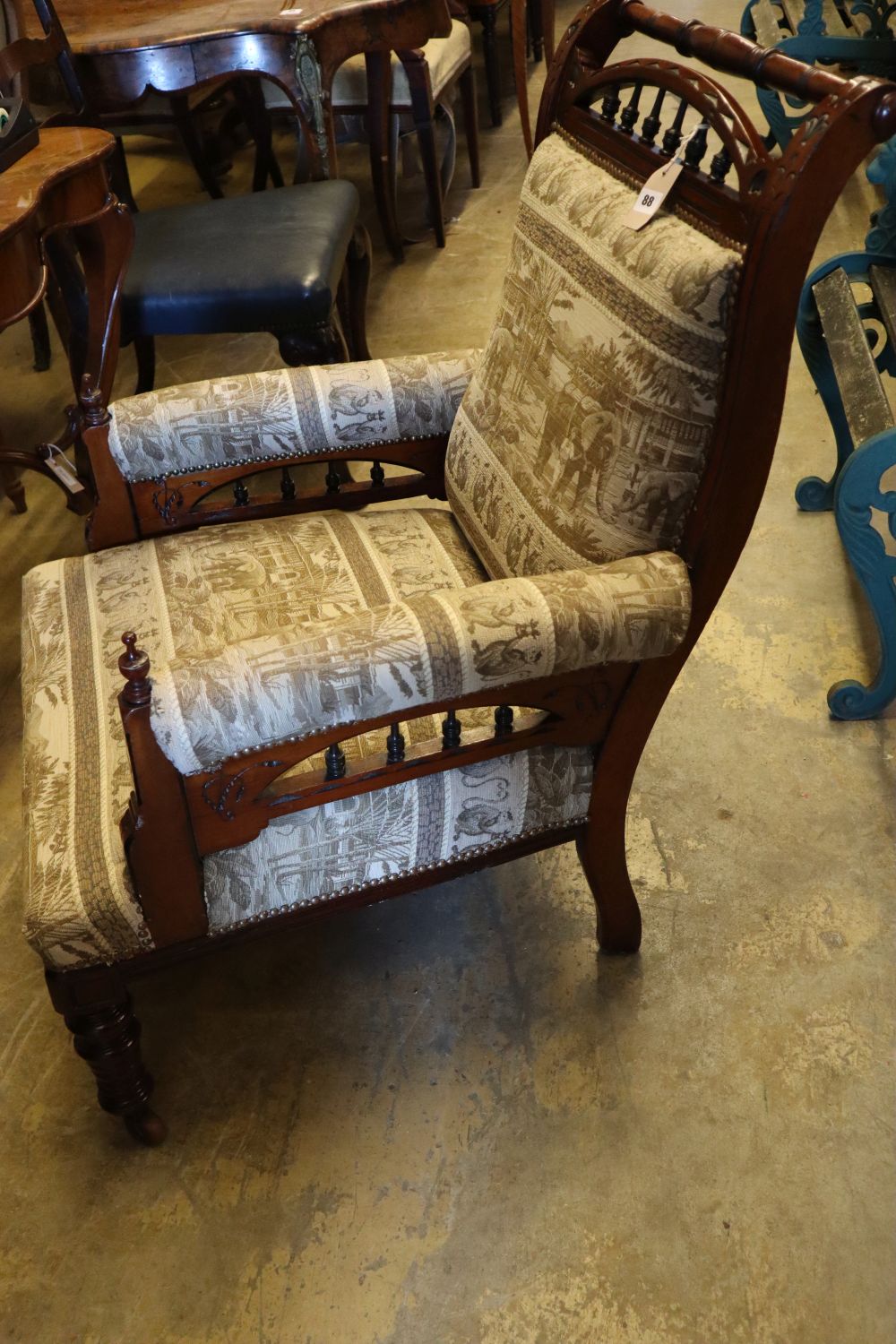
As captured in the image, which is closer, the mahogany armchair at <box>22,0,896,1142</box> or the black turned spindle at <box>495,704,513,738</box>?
the mahogany armchair at <box>22,0,896,1142</box>

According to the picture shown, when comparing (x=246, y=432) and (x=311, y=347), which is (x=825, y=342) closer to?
(x=311, y=347)

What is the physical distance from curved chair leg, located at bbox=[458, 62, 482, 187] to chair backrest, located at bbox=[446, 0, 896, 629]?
103 inches

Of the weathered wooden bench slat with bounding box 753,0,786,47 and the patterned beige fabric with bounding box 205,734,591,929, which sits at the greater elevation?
the weathered wooden bench slat with bounding box 753,0,786,47

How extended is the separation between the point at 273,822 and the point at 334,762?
0.35 ft

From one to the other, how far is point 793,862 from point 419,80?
2417mm

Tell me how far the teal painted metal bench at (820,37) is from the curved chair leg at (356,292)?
96cm

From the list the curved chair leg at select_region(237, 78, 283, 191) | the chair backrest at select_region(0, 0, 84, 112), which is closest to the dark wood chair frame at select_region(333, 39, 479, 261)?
the curved chair leg at select_region(237, 78, 283, 191)

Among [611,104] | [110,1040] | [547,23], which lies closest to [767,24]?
[547,23]

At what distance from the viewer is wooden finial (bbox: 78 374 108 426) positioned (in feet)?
4.62

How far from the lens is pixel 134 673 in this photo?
3.10 feet

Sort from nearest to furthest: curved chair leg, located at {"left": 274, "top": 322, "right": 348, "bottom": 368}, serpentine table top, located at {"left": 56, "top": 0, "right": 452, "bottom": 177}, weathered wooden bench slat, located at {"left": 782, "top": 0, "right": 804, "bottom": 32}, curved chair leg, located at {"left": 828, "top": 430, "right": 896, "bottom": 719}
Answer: curved chair leg, located at {"left": 828, "top": 430, "right": 896, "bottom": 719}, curved chair leg, located at {"left": 274, "top": 322, "right": 348, "bottom": 368}, serpentine table top, located at {"left": 56, "top": 0, "right": 452, "bottom": 177}, weathered wooden bench slat, located at {"left": 782, "top": 0, "right": 804, "bottom": 32}

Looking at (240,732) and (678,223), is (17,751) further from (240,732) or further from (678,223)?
(678,223)

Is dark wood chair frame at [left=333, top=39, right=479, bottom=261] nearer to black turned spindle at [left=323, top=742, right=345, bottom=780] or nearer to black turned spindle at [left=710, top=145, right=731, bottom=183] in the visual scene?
black turned spindle at [left=710, top=145, right=731, bottom=183]

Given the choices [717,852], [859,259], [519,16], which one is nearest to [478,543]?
[717,852]
